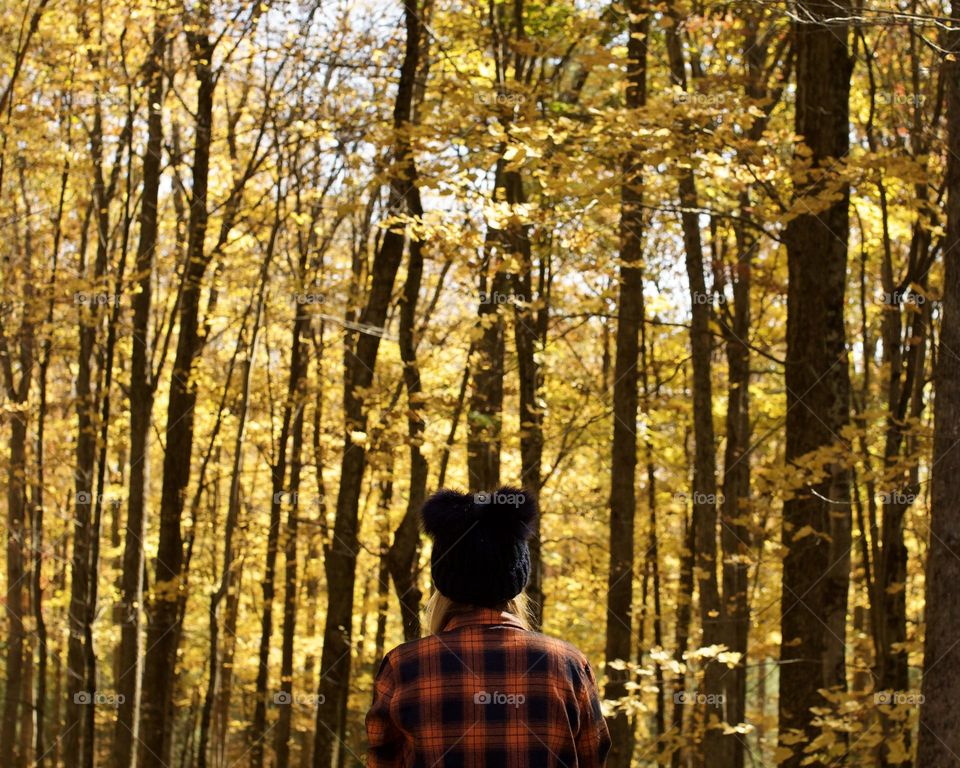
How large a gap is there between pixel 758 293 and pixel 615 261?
6813 mm

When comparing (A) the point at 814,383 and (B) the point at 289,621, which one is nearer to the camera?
(A) the point at 814,383

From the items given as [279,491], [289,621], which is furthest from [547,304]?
[289,621]

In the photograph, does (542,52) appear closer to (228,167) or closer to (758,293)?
(228,167)

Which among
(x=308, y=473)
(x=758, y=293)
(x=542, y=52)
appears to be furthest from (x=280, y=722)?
(x=542, y=52)

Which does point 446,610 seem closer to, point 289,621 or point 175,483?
point 175,483

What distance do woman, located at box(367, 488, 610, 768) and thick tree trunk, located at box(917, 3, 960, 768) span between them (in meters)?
3.12

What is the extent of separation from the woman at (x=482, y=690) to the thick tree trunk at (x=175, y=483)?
26.5 feet

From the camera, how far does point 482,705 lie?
2721 mm
